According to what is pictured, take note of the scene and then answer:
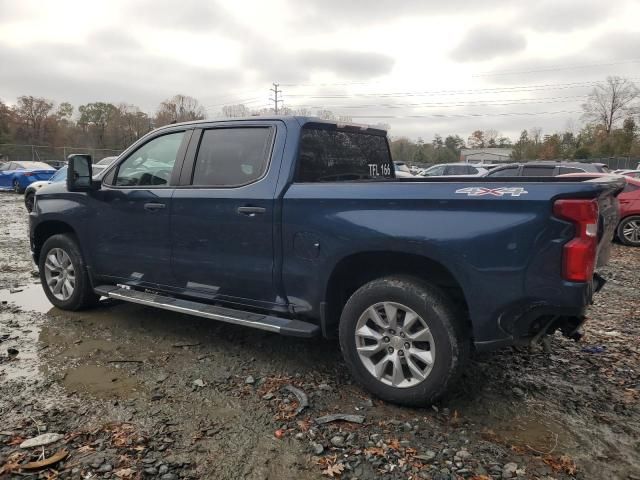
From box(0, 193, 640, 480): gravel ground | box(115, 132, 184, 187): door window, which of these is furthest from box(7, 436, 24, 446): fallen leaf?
box(115, 132, 184, 187): door window

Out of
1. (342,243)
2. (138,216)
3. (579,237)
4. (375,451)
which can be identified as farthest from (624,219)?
(138,216)

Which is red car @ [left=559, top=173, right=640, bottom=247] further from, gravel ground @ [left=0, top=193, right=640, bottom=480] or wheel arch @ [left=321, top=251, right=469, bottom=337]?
wheel arch @ [left=321, top=251, right=469, bottom=337]

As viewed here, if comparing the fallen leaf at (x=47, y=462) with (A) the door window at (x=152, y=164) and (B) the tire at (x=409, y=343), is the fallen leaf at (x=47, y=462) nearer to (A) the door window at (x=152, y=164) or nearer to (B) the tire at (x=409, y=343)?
(B) the tire at (x=409, y=343)

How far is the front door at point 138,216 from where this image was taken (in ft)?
14.2

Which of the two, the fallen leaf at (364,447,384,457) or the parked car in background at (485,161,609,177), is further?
the parked car in background at (485,161,609,177)

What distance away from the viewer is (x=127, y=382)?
143 inches

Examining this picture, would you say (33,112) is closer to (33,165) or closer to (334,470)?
(33,165)

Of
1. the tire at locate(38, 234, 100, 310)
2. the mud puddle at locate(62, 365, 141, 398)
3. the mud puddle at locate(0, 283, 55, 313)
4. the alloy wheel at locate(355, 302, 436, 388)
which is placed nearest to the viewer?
the alloy wheel at locate(355, 302, 436, 388)

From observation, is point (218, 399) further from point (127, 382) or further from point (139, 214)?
point (139, 214)

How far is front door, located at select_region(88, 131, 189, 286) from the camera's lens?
4320mm

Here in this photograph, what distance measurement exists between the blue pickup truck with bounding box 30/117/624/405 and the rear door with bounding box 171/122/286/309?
0.01 meters

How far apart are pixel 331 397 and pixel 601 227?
6.71 feet

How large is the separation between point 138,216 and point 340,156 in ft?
6.26

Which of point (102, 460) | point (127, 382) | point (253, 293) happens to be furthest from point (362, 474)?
point (127, 382)
